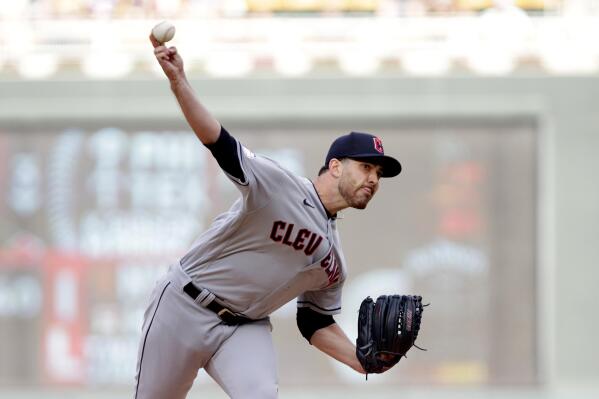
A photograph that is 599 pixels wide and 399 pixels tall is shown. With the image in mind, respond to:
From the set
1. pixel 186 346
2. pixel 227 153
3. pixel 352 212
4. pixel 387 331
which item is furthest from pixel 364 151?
pixel 352 212

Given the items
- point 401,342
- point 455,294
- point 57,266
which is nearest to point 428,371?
point 455,294

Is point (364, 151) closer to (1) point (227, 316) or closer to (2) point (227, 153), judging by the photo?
(2) point (227, 153)

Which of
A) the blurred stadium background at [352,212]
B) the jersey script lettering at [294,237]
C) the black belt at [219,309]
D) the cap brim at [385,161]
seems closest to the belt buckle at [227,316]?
the black belt at [219,309]

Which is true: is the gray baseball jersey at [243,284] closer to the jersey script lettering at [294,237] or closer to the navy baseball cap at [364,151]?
the jersey script lettering at [294,237]

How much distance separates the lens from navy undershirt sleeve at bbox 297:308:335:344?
170 inches

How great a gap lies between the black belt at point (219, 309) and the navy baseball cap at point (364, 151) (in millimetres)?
603

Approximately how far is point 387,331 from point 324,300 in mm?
328

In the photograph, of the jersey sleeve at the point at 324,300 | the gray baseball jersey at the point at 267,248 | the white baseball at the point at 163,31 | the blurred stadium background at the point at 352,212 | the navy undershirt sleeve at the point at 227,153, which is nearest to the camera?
the white baseball at the point at 163,31

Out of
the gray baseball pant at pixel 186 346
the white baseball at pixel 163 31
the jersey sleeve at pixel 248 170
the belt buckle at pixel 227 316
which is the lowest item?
the gray baseball pant at pixel 186 346

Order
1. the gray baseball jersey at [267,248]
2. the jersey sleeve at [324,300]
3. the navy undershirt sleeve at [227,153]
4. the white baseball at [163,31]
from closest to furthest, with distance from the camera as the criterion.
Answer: the white baseball at [163,31] → the navy undershirt sleeve at [227,153] → the gray baseball jersey at [267,248] → the jersey sleeve at [324,300]

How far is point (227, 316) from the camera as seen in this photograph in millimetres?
4031

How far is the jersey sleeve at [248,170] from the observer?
3.60 metres

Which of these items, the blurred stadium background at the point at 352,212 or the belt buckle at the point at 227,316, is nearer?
the belt buckle at the point at 227,316

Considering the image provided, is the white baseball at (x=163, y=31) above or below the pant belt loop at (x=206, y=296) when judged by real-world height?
above
